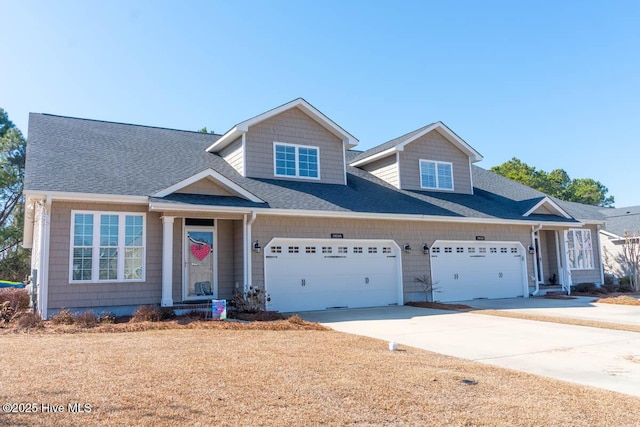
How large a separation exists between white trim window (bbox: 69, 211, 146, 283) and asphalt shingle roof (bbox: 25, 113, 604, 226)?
2.62 feet

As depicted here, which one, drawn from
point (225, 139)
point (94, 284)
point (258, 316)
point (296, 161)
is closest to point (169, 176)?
point (225, 139)

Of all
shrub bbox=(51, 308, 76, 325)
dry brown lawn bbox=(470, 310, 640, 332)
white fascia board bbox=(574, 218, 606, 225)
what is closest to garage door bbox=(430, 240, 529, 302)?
dry brown lawn bbox=(470, 310, 640, 332)

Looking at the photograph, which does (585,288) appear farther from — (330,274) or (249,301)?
(249,301)

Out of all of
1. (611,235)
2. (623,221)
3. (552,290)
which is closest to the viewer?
(552,290)

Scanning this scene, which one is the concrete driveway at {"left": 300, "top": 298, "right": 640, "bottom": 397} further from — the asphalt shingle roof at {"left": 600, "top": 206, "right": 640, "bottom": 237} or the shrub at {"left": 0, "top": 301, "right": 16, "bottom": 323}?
the asphalt shingle roof at {"left": 600, "top": 206, "right": 640, "bottom": 237}

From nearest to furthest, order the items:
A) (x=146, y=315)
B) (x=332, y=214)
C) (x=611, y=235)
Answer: (x=146, y=315) < (x=332, y=214) < (x=611, y=235)

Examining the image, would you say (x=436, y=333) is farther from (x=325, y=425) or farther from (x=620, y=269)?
(x=620, y=269)

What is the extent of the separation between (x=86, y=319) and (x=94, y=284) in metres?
1.55

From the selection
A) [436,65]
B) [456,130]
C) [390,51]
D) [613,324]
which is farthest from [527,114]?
[613,324]

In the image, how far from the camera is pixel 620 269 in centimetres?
2612

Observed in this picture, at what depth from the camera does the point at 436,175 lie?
19.6 metres

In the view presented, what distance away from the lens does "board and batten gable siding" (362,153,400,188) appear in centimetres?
1883

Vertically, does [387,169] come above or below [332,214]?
above

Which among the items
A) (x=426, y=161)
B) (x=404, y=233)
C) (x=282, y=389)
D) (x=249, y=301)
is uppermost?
(x=426, y=161)
